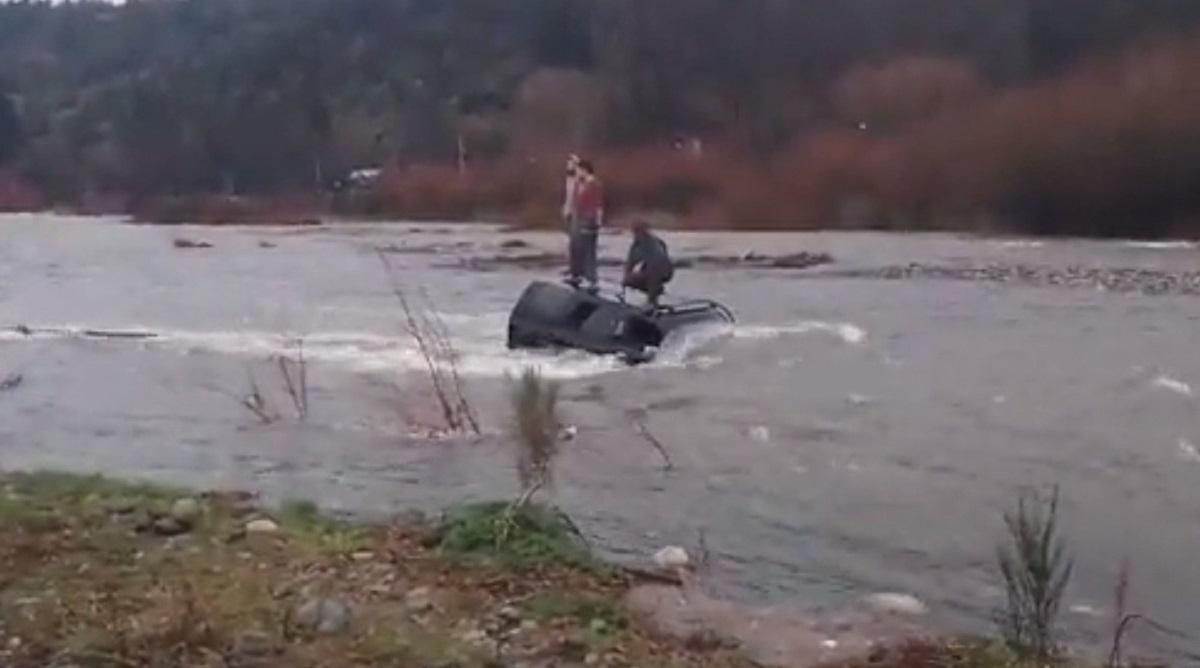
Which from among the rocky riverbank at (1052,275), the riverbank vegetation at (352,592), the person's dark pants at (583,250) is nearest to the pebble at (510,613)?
the riverbank vegetation at (352,592)

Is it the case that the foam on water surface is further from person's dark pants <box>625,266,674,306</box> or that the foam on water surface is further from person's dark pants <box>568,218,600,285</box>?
person's dark pants <box>568,218,600,285</box>

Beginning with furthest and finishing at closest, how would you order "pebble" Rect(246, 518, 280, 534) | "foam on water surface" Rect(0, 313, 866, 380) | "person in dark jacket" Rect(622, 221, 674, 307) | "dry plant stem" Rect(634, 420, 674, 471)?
1. "person in dark jacket" Rect(622, 221, 674, 307)
2. "foam on water surface" Rect(0, 313, 866, 380)
3. "dry plant stem" Rect(634, 420, 674, 471)
4. "pebble" Rect(246, 518, 280, 534)

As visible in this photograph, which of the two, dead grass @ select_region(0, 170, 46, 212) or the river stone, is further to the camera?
dead grass @ select_region(0, 170, 46, 212)

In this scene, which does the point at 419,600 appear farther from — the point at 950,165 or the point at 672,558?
the point at 950,165

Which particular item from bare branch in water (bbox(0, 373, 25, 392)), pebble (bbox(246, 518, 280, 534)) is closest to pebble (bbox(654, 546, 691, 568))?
pebble (bbox(246, 518, 280, 534))

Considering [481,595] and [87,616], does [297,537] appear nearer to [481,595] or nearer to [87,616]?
[481,595]

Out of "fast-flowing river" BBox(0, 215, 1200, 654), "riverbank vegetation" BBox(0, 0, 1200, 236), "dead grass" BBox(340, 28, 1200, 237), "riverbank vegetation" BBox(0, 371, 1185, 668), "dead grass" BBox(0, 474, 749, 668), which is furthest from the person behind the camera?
"riverbank vegetation" BBox(0, 0, 1200, 236)

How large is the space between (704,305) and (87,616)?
59.3 ft

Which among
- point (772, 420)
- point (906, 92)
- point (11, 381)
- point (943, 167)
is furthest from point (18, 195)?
point (772, 420)

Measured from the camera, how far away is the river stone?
7895 mm

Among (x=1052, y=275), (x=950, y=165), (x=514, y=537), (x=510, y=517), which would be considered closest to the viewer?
(x=514, y=537)

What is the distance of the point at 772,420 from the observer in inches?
707

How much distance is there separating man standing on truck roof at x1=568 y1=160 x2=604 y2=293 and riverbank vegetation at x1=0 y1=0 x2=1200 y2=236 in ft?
112

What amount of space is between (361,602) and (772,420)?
9.64m
